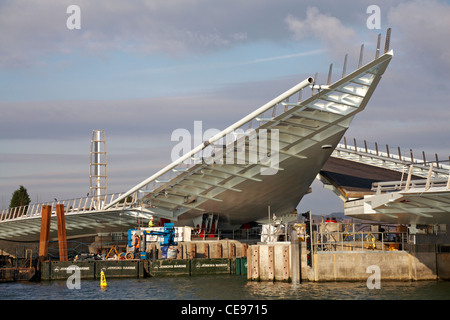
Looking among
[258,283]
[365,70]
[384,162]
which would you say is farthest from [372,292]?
[384,162]

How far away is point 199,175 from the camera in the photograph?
66562 millimetres

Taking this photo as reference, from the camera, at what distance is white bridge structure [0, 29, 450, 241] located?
162 feet

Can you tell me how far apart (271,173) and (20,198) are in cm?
8375

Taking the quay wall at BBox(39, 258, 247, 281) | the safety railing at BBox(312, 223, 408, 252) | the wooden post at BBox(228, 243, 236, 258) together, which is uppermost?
the safety railing at BBox(312, 223, 408, 252)

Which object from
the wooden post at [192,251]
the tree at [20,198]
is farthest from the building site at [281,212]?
the tree at [20,198]

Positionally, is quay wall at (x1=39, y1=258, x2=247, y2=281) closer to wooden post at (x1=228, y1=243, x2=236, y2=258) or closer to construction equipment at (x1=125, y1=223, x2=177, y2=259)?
construction equipment at (x1=125, y1=223, x2=177, y2=259)

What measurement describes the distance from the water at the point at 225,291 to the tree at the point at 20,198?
84.6m

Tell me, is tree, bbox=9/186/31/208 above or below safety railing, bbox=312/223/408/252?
above

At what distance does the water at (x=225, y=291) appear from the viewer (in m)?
41.7

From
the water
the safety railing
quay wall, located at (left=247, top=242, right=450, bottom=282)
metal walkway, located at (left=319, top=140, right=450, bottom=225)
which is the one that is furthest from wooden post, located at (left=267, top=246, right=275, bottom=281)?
metal walkway, located at (left=319, top=140, right=450, bottom=225)

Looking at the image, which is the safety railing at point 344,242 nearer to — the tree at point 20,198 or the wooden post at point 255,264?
the wooden post at point 255,264

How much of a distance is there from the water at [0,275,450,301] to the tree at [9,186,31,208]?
278ft

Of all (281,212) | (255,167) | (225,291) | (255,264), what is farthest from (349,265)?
(281,212)

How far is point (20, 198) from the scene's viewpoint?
137500 millimetres
